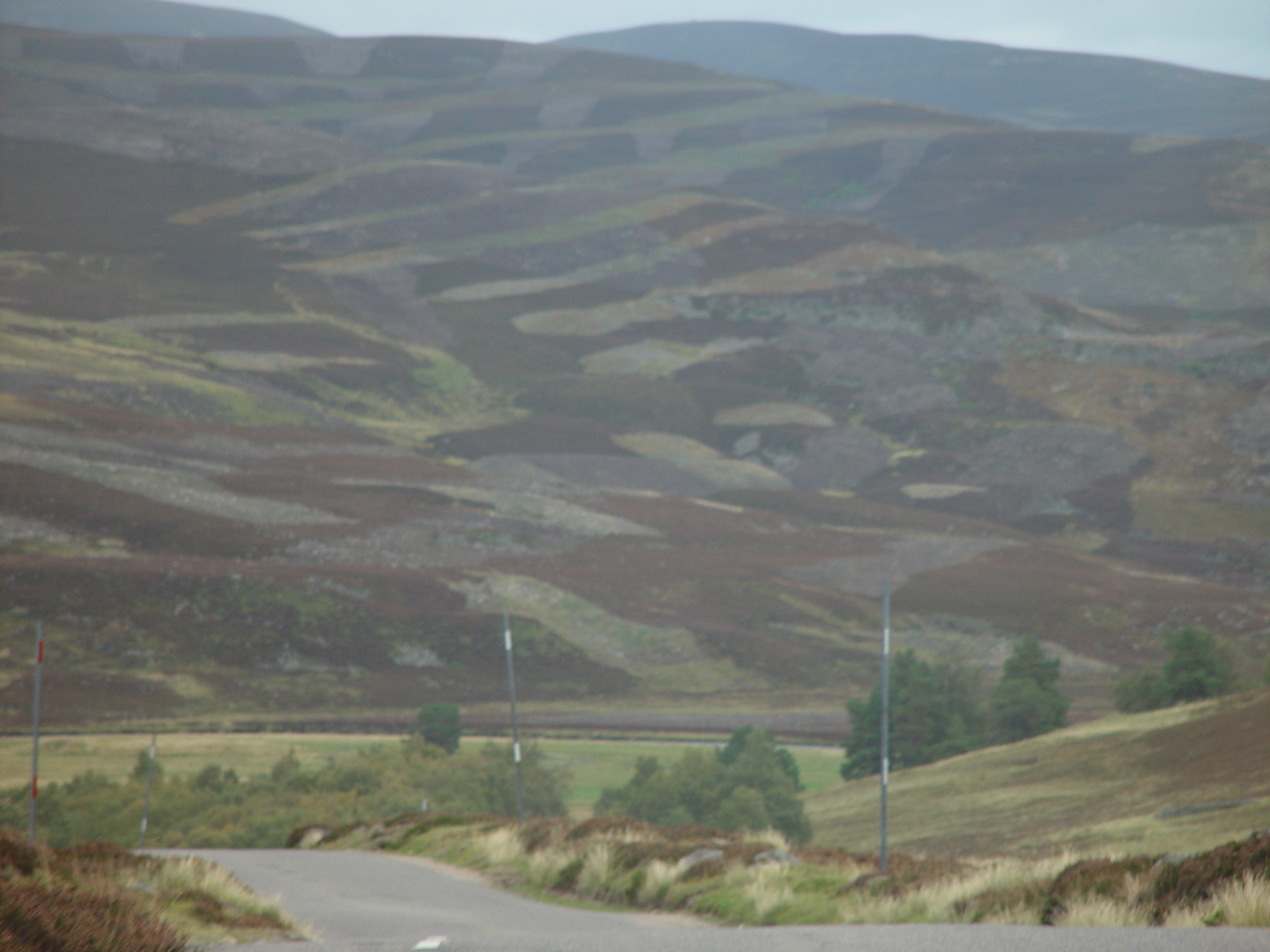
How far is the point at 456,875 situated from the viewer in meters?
16.9

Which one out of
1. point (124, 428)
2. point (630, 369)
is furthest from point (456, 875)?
point (630, 369)

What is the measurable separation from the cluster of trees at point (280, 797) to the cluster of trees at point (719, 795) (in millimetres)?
2888

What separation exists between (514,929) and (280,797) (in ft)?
87.0

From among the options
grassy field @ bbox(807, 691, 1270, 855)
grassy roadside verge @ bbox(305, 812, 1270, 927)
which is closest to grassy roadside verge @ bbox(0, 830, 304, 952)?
grassy roadside verge @ bbox(305, 812, 1270, 927)

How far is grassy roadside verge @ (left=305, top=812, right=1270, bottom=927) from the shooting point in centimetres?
950

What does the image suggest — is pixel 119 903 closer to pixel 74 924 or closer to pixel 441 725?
pixel 74 924

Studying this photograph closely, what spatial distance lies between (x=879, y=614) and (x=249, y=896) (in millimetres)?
68923

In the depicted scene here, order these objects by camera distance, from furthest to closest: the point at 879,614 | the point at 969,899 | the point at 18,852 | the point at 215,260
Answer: the point at 215,260, the point at 879,614, the point at 969,899, the point at 18,852

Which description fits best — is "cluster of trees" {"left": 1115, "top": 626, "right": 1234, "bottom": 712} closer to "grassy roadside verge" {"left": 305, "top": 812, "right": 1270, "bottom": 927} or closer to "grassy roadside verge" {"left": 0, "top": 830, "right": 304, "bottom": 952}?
"grassy roadside verge" {"left": 305, "top": 812, "right": 1270, "bottom": 927}

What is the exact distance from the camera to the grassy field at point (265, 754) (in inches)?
1790

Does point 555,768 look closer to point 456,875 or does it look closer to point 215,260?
point 456,875

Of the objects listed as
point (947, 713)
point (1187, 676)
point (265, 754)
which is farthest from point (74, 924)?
point (947, 713)

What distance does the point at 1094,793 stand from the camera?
29.5 meters

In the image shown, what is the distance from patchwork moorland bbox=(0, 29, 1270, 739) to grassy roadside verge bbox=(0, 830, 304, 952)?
153 ft
